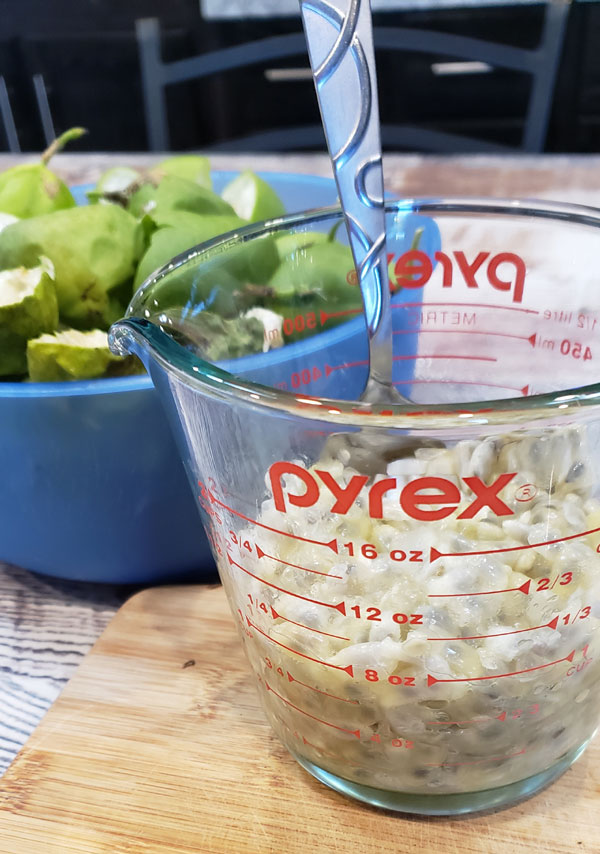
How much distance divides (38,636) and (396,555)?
308 millimetres

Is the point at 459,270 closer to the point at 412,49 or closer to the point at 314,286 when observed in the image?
the point at 314,286

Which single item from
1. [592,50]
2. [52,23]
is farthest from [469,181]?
[52,23]

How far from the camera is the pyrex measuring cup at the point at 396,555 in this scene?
32 centimetres

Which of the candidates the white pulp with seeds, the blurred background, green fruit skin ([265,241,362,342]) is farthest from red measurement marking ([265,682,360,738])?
Result: the blurred background

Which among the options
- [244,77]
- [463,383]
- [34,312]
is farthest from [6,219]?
[244,77]

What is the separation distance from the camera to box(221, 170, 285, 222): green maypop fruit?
2.18 ft

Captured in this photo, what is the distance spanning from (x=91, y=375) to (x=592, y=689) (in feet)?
1.08

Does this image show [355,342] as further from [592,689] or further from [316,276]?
[592,689]

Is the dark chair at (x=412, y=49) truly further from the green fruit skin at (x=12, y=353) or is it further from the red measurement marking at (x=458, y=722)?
the red measurement marking at (x=458, y=722)

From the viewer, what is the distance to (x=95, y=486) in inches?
19.9

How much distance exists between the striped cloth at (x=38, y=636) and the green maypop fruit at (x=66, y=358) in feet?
0.56

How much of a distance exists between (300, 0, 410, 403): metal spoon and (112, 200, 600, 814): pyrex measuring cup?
0.07 metres

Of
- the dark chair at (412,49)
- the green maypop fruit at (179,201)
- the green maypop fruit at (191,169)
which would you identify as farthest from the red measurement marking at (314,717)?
the dark chair at (412,49)

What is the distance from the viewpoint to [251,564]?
388mm
